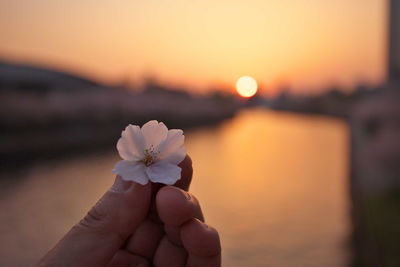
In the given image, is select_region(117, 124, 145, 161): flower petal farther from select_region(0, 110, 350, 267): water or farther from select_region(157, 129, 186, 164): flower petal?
select_region(0, 110, 350, 267): water

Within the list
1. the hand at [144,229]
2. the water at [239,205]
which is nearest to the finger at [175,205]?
the hand at [144,229]

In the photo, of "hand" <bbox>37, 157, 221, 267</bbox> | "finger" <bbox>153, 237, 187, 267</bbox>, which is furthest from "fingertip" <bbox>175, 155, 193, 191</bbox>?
"finger" <bbox>153, 237, 187, 267</bbox>

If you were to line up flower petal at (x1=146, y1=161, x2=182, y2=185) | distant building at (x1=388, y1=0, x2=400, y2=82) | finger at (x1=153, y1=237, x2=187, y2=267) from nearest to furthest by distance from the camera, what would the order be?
flower petal at (x1=146, y1=161, x2=182, y2=185)
finger at (x1=153, y1=237, x2=187, y2=267)
distant building at (x1=388, y1=0, x2=400, y2=82)

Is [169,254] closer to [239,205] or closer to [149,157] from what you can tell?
[149,157]

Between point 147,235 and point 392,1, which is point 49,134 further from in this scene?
point 147,235

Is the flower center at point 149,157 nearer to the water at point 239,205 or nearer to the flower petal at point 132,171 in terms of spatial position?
the flower petal at point 132,171
